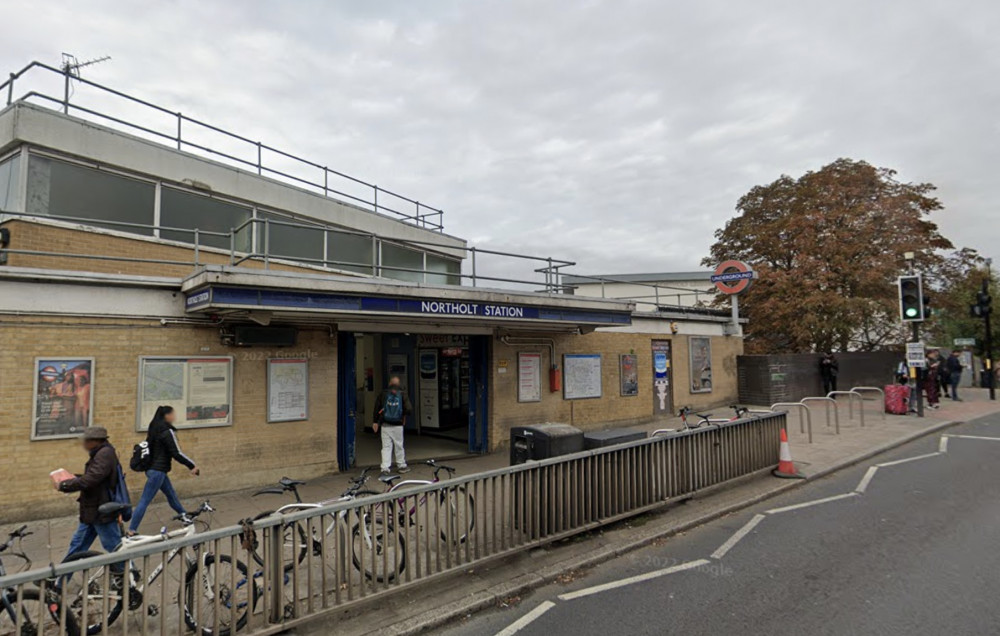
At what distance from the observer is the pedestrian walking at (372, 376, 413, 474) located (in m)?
9.00

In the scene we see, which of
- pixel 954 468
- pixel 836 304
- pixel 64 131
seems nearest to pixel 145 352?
pixel 64 131

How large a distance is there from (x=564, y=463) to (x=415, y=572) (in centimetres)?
189

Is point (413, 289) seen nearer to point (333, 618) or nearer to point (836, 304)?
point (333, 618)

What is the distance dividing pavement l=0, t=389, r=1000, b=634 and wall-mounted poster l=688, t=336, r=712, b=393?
437 cm

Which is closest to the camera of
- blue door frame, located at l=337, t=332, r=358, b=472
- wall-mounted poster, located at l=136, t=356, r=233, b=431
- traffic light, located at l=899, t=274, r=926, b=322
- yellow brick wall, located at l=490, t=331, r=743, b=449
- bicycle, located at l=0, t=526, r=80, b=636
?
bicycle, located at l=0, t=526, r=80, b=636

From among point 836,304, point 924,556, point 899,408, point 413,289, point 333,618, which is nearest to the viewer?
point 333,618

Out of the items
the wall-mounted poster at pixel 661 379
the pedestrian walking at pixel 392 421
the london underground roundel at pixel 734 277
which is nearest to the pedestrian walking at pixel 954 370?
the london underground roundel at pixel 734 277

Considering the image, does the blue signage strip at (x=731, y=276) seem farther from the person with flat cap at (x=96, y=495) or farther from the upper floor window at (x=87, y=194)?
the person with flat cap at (x=96, y=495)

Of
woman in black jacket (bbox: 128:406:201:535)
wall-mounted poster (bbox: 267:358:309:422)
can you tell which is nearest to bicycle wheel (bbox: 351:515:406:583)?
woman in black jacket (bbox: 128:406:201:535)

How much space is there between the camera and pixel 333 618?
13.8ft

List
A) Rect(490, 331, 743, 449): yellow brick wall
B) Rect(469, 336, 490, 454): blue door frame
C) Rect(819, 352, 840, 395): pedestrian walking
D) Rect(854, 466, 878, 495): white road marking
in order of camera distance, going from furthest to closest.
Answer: Rect(819, 352, 840, 395): pedestrian walking, Rect(490, 331, 743, 449): yellow brick wall, Rect(469, 336, 490, 454): blue door frame, Rect(854, 466, 878, 495): white road marking

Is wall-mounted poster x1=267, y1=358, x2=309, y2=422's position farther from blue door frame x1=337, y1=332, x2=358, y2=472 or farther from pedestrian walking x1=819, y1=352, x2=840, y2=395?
pedestrian walking x1=819, y1=352, x2=840, y2=395

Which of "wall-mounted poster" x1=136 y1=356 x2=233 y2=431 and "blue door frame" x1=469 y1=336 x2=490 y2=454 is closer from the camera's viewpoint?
"wall-mounted poster" x1=136 y1=356 x2=233 y2=431

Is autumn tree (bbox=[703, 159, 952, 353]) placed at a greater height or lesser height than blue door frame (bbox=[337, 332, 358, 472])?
greater
